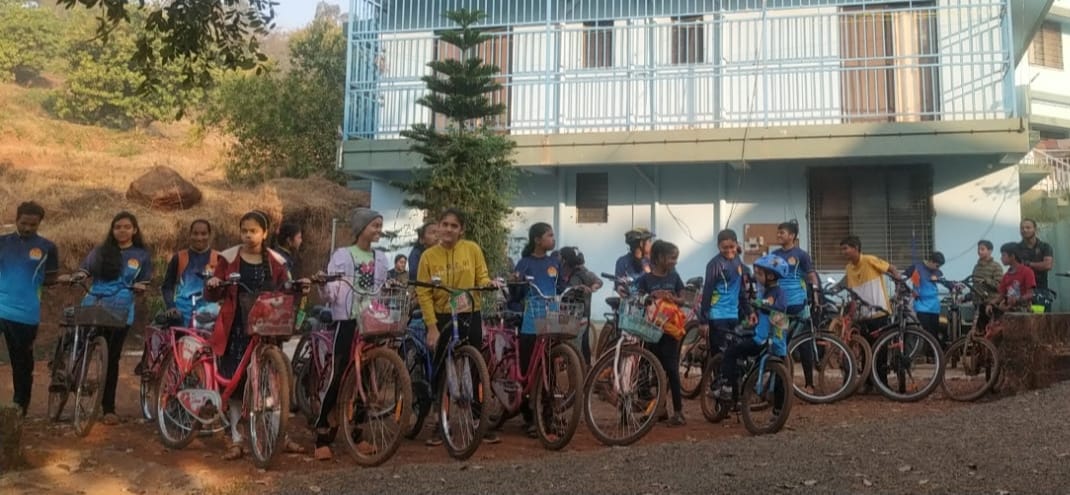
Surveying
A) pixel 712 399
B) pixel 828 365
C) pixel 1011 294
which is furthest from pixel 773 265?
pixel 1011 294

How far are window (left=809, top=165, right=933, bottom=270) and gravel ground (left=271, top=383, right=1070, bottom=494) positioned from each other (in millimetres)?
7124

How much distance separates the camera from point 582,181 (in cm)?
1430

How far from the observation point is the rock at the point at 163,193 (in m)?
16.6

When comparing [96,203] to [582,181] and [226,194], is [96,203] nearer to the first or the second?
[226,194]

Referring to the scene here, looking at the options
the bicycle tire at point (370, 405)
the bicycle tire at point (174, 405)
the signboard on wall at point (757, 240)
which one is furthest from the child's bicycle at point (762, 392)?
the signboard on wall at point (757, 240)

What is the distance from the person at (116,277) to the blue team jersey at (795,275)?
5.43 meters

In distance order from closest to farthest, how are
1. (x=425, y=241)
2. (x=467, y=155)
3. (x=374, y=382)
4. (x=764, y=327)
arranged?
(x=374, y=382), (x=764, y=327), (x=425, y=241), (x=467, y=155)

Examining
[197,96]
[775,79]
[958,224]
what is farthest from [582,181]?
[197,96]

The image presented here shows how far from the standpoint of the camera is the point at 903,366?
789 centimetres

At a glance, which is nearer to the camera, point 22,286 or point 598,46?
point 22,286

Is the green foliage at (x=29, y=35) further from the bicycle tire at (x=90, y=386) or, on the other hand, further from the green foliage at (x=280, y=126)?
the bicycle tire at (x=90, y=386)

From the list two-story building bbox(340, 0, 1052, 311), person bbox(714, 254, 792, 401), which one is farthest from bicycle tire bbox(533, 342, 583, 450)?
two-story building bbox(340, 0, 1052, 311)

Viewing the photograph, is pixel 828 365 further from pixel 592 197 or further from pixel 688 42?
pixel 688 42

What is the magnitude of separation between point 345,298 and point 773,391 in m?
3.16
